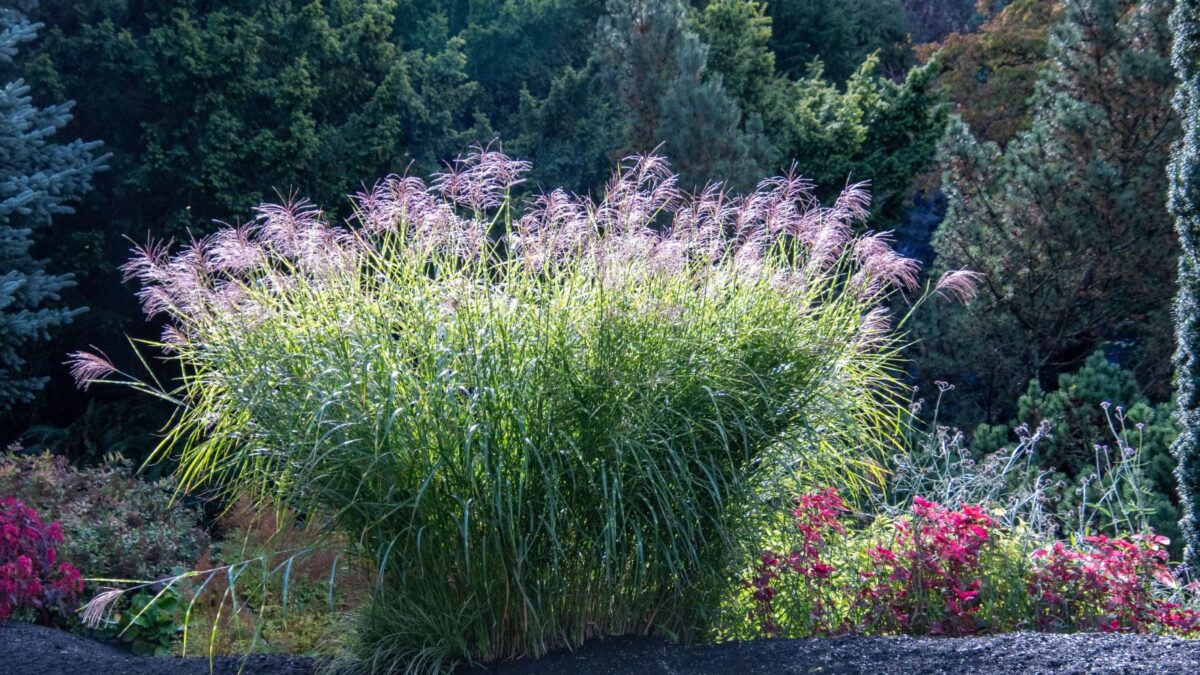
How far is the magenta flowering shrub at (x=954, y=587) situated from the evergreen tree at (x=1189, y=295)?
1791 mm

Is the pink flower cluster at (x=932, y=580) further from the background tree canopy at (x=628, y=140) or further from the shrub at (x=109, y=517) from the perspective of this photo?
the shrub at (x=109, y=517)

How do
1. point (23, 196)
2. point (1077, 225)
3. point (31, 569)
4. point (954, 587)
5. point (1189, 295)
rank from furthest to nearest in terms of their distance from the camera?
point (1077, 225) < point (23, 196) < point (1189, 295) < point (31, 569) < point (954, 587)

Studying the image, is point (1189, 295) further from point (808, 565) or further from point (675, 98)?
point (675, 98)

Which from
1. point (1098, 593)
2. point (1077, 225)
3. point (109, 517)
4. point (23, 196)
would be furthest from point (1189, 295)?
point (23, 196)

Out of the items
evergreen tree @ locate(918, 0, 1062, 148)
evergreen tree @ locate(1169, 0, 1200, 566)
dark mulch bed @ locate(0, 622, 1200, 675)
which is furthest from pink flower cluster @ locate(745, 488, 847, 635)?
evergreen tree @ locate(918, 0, 1062, 148)

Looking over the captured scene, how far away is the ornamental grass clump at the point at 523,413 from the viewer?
368 centimetres

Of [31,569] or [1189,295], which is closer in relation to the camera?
[31,569]

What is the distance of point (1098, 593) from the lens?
4.43 meters

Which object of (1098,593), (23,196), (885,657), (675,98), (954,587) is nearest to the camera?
(885,657)

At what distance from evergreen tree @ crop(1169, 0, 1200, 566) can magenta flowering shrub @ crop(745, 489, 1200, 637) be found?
1791 millimetres

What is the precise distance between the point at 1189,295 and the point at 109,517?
6.78 m

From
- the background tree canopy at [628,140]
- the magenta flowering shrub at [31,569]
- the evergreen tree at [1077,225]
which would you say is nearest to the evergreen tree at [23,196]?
the background tree canopy at [628,140]

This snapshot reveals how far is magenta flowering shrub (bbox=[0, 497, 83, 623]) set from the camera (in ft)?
17.6

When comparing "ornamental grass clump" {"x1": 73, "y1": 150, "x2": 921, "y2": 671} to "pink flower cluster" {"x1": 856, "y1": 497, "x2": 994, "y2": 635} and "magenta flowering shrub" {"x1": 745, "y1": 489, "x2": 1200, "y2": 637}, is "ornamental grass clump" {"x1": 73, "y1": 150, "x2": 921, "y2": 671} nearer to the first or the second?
"magenta flowering shrub" {"x1": 745, "y1": 489, "x2": 1200, "y2": 637}
